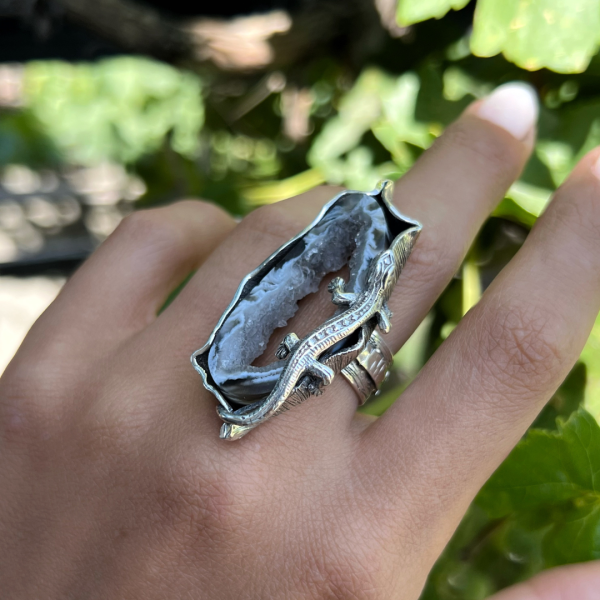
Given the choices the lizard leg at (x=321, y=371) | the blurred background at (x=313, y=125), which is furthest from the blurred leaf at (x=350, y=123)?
the lizard leg at (x=321, y=371)

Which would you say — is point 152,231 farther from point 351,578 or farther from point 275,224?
point 351,578

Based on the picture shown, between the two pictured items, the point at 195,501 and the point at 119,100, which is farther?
the point at 119,100

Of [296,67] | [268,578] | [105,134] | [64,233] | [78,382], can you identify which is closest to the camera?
[268,578]

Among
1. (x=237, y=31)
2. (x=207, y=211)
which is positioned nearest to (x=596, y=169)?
(x=207, y=211)

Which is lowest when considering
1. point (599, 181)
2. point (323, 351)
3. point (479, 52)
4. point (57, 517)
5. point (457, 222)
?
point (57, 517)

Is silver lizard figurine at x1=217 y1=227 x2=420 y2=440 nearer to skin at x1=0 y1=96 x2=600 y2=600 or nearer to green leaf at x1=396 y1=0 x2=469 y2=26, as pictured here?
skin at x1=0 y1=96 x2=600 y2=600

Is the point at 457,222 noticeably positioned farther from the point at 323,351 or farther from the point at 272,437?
the point at 272,437

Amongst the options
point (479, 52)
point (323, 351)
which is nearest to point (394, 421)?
point (323, 351)
